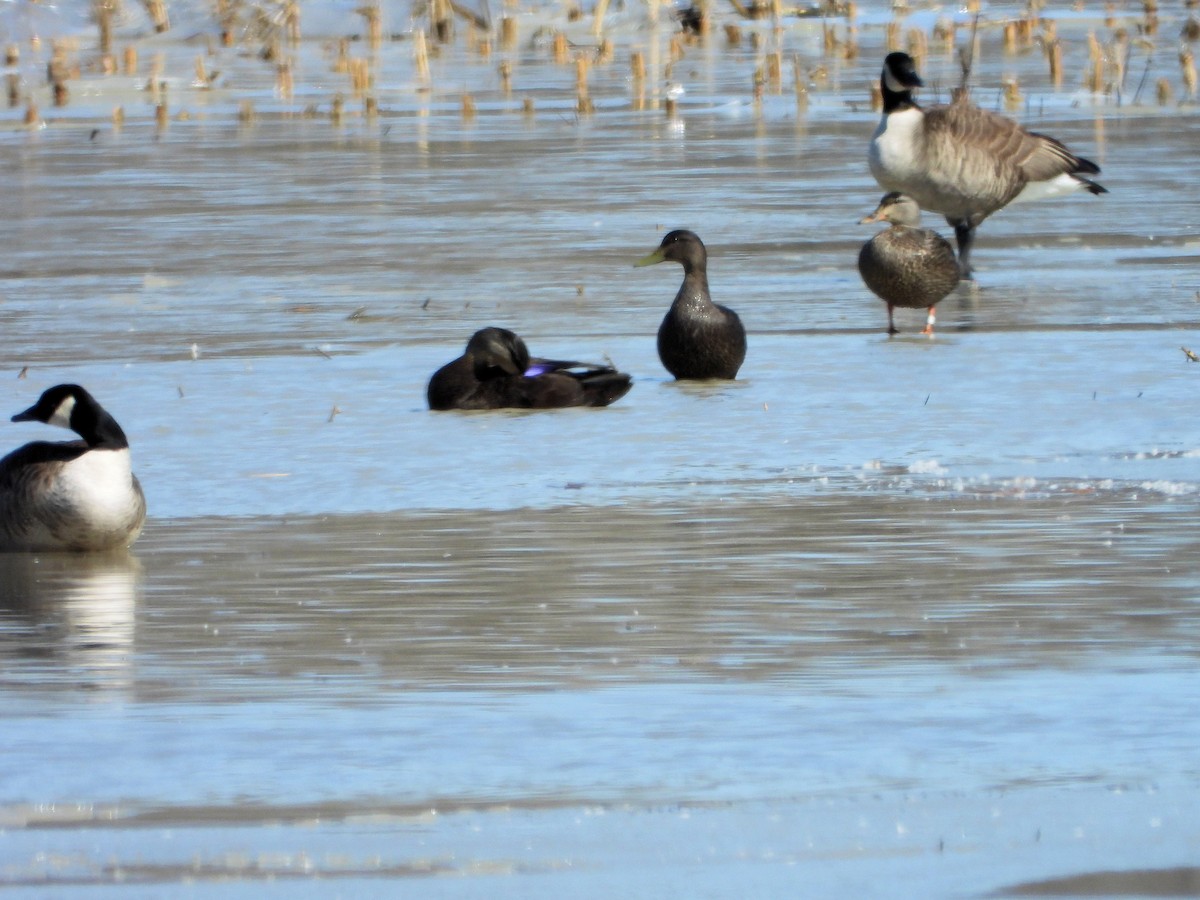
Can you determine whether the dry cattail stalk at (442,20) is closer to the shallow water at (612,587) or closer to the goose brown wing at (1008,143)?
the shallow water at (612,587)

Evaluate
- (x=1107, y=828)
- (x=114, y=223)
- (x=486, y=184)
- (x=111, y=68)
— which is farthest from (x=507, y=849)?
(x=111, y=68)

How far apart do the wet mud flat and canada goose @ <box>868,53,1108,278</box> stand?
7211mm

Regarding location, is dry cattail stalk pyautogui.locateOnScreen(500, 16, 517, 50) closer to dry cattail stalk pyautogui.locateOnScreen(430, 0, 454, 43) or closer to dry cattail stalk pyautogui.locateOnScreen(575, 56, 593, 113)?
dry cattail stalk pyautogui.locateOnScreen(430, 0, 454, 43)

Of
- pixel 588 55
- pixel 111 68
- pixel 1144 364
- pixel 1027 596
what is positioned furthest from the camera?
pixel 588 55

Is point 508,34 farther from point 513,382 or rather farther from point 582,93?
point 513,382

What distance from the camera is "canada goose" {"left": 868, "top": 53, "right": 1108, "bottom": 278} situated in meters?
13.9

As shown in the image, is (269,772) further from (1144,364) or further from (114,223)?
(114,223)

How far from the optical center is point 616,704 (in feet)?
15.6

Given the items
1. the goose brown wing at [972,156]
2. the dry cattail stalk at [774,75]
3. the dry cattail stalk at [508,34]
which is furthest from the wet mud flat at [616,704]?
the dry cattail stalk at [508,34]

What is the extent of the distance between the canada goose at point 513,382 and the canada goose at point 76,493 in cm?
245

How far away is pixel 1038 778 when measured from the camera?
4.21 m

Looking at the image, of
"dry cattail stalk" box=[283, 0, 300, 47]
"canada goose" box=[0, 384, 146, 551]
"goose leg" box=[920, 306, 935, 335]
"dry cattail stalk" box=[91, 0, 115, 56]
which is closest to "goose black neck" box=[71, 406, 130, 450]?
"canada goose" box=[0, 384, 146, 551]

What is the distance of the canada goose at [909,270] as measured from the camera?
36.6ft

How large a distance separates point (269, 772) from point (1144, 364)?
5.95m
